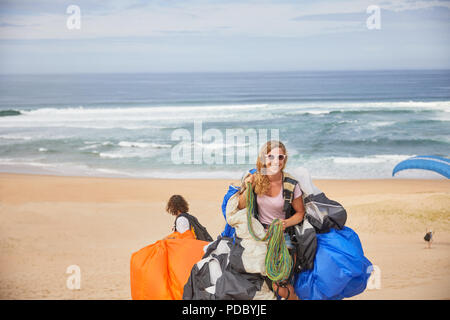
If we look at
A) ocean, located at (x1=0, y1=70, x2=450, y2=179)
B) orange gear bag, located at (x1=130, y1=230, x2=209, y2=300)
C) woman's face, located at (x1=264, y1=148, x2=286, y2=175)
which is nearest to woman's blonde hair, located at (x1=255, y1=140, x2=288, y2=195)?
woman's face, located at (x1=264, y1=148, x2=286, y2=175)

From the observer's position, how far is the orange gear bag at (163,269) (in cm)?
247

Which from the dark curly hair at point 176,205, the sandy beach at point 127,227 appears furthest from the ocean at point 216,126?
the dark curly hair at point 176,205

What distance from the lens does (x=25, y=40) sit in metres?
15.9

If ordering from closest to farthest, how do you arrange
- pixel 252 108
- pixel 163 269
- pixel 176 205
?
pixel 163 269 < pixel 176 205 < pixel 252 108

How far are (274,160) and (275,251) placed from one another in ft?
1.41

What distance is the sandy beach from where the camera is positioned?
4.05 metres

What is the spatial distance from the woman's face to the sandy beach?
6.18 feet

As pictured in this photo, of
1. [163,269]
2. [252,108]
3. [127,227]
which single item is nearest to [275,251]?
[163,269]

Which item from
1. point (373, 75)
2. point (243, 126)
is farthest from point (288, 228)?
point (373, 75)

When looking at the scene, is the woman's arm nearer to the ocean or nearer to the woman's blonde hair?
the woman's blonde hair

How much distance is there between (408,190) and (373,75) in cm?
2712

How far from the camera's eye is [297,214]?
233 centimetres

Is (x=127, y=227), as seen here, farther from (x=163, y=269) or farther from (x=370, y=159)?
(x=370, y=159)

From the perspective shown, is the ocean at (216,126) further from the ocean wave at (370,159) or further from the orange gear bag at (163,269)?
the orange gear bag at (163,269)
